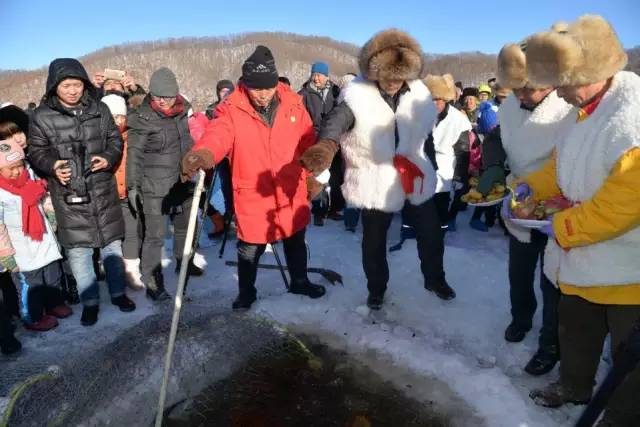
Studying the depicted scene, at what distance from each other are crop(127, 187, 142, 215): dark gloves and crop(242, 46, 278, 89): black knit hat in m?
1.73

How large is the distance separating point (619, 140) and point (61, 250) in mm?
4273

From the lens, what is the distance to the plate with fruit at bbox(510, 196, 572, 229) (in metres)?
2.38

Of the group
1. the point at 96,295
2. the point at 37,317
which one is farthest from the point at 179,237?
the point at 37,317

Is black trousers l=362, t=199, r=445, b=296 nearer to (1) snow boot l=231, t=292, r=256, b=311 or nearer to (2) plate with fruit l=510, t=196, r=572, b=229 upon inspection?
(1) snow boot l=231, t=292, r=256, b=311

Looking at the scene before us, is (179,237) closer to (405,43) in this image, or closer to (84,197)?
(84,197)

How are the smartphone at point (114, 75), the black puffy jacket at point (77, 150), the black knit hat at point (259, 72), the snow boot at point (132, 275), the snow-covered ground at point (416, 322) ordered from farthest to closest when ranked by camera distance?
1. the smartphone at point (114, 75)
2. the snow boot at point (132, 275)
3. the black puffy jacket at point (77, 150)
4. the black knit hat at point (259, 72)
5. the snow-covered ground at point (416, 322)

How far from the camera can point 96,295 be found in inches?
159

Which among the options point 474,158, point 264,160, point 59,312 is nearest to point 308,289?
point 264,160

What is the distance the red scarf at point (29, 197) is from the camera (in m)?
3.50

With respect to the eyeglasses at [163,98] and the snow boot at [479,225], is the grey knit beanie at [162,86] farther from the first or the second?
the snow boot at [479,225]

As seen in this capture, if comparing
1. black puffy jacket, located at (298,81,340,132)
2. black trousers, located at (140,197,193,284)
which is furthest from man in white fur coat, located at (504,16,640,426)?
black puffy jacket, located at (298,81,340,132)

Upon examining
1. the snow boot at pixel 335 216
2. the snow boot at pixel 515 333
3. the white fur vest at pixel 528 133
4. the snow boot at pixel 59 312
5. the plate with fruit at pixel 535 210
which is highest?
the white fur vest at pixel 528 133

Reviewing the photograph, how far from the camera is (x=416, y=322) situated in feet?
12.6

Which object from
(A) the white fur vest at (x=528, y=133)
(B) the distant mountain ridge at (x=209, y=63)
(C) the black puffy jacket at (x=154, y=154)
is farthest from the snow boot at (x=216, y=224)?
(B) the distant mountain ridge at (x=209, y=63)
